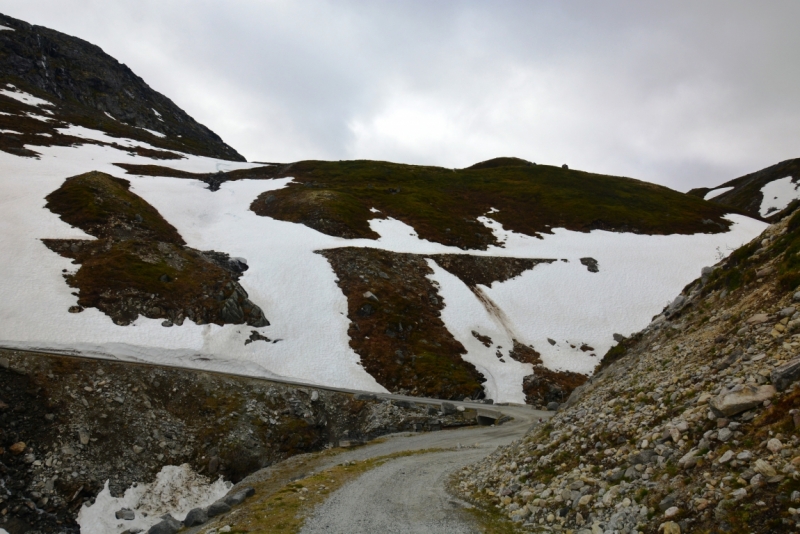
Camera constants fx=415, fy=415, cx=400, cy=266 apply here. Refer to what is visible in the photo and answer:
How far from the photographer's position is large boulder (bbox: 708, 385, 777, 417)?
9.58 m

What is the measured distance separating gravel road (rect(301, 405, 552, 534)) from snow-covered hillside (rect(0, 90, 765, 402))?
16.2 meters

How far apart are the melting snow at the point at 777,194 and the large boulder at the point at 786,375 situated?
6970 inches

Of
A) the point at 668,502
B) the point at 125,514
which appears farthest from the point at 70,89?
the point at 668,502

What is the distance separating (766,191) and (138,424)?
694 ft

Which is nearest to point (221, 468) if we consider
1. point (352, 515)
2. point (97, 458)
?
point (97, 458)

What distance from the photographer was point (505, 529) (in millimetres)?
12703

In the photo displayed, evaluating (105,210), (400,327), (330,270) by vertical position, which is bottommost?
(400,327)

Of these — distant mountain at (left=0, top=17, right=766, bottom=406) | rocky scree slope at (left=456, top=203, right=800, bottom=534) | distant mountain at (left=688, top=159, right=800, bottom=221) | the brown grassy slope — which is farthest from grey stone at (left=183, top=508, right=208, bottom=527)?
distant mountain at (left=688, top=159, right=800, bottom=221)

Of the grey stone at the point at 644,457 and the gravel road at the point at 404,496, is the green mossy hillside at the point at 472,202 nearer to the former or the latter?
the gravel road at the point at 404,496

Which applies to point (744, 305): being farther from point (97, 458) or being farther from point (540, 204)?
point (540, 204)

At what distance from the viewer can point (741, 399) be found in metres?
9.86

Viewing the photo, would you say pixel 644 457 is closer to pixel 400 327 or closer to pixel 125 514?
pixel 125 514

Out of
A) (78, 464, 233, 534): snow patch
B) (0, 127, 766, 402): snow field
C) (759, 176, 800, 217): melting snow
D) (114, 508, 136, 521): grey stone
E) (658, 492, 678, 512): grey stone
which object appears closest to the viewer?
(658, 492, 678, 512): grey stone

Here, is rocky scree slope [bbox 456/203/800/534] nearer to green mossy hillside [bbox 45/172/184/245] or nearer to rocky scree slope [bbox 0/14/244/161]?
green mossy hillside [bbox 45/172/184/245]
